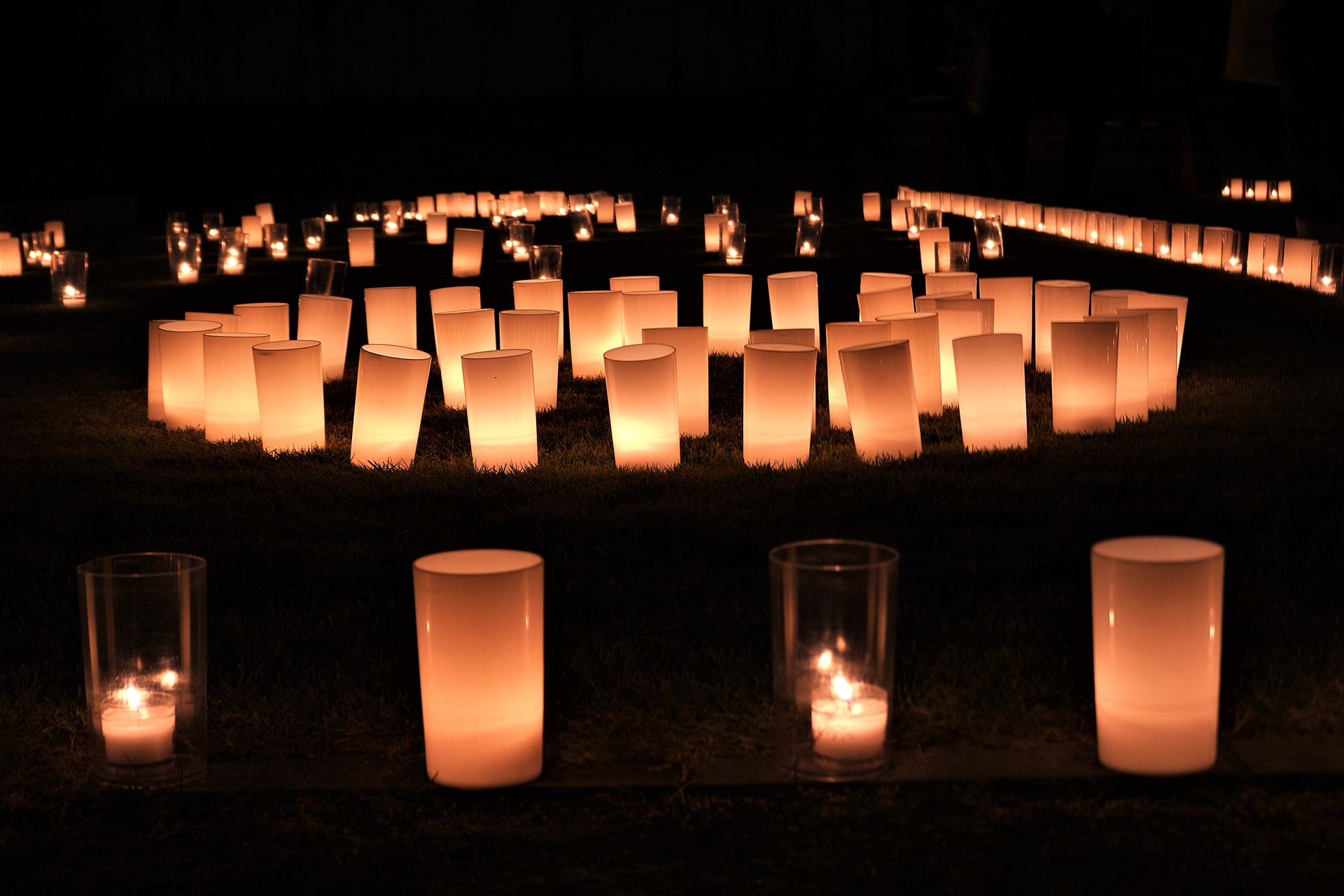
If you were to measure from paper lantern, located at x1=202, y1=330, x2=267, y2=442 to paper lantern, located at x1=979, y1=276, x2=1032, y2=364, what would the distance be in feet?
11.0

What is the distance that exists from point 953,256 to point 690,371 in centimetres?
529

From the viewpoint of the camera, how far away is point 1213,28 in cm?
2562

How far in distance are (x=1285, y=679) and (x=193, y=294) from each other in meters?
10.4

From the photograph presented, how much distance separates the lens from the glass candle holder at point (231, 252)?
1345 cm

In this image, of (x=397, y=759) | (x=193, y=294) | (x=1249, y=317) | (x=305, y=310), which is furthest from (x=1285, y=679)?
(x=193, y=294)

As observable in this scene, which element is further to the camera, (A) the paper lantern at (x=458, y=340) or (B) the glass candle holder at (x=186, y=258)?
(B) the glass candle holder at (x=186, y=258)

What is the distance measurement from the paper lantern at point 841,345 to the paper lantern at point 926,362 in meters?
0.10

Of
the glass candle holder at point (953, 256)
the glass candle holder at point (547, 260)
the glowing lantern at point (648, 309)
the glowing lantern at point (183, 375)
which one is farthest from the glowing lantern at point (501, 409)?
the glass candle holder at point (953, 256)

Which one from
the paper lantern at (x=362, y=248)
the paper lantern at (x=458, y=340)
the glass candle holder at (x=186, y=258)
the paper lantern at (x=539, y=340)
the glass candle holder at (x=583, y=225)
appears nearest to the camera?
the paper lantern at (x=539, y=340)

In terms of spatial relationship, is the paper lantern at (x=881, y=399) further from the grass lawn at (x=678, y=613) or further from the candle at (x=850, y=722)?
the candle at (x=850, y=722)

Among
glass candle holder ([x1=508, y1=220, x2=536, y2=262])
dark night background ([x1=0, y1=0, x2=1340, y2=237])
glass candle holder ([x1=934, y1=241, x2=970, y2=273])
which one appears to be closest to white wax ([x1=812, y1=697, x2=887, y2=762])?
glass candle holder ([x1=934, y1=241, x2=970, y2=273])

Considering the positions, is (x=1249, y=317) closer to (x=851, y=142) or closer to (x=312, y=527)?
(x=312, y=527)

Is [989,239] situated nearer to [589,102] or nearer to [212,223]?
[212,223]

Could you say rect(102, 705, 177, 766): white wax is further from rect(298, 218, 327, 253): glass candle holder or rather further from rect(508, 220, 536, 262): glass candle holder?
rect(298, 218, 327, 253): glass candle holder
